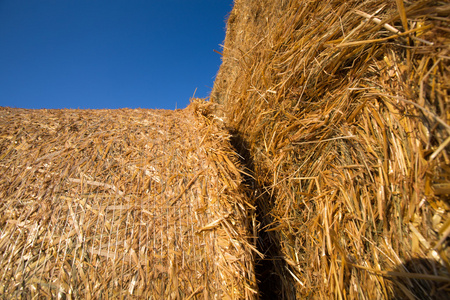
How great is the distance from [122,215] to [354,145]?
3.87 ft

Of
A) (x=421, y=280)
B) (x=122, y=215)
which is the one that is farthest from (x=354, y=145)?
(x=122, y=215)

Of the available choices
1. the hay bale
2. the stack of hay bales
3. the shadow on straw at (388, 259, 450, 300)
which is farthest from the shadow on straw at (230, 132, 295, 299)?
the shadow on straw at (388, 259, 450, 300)

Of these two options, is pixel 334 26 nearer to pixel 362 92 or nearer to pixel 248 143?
pixel 362 92

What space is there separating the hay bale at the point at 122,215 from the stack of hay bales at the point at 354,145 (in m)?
0.33

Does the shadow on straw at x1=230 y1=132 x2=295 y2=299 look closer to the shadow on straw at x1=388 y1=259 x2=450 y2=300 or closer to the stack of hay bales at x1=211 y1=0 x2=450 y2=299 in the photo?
the stack of hay bales at x1=211 y1=0 x2=450 y2=299

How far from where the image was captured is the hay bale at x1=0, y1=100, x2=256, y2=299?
1.05 m

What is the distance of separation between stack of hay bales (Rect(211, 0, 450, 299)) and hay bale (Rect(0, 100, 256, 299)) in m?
0.33

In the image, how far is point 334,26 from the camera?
1091mm

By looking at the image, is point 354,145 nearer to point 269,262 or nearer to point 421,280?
point 421,280

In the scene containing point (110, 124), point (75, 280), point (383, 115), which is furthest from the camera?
point (110, 124)

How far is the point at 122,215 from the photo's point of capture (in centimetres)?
119

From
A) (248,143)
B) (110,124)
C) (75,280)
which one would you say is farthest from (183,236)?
(110,124)

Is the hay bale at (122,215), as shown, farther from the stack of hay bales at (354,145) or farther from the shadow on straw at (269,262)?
the stack of hay bales at (354,145)

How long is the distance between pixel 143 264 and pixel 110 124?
1.02 m
